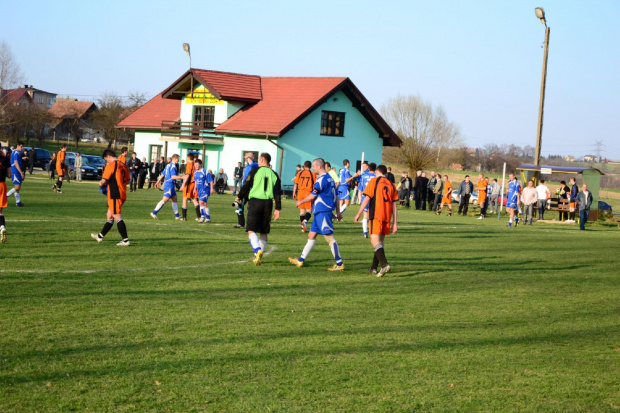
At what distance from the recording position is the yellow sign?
4828 centimetres

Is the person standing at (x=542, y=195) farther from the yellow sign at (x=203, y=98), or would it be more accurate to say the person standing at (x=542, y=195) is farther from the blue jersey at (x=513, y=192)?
the yellow sign at (x=203, y=98)

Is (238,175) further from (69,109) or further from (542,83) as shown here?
(69,109)

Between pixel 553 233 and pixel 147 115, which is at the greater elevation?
pixel 147 115

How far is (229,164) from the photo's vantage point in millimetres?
46719

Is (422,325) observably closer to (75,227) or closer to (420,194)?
(75,227)

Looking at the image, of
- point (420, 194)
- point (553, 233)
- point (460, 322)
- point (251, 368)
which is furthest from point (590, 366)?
point (420, 194)

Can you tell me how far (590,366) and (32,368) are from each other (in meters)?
5.09

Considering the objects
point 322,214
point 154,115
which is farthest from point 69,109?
point 322,214

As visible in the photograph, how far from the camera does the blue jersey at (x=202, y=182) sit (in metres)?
19.9

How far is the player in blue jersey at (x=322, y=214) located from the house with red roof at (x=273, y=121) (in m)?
30.4

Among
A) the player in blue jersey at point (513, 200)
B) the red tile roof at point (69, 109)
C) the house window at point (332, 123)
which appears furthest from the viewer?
the red tile roof at point (69, 109)

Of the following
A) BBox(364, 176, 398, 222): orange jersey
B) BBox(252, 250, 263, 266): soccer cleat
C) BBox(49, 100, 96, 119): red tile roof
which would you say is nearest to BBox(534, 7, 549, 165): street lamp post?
BBox(364, 176, 398, 222): orange jersey

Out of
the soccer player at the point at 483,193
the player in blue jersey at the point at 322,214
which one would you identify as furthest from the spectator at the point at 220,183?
the player in blue jersey at the point at 322,214

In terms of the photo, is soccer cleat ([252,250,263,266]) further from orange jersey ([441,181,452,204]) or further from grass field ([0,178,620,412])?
orange jersey ([441,181,452,204])
